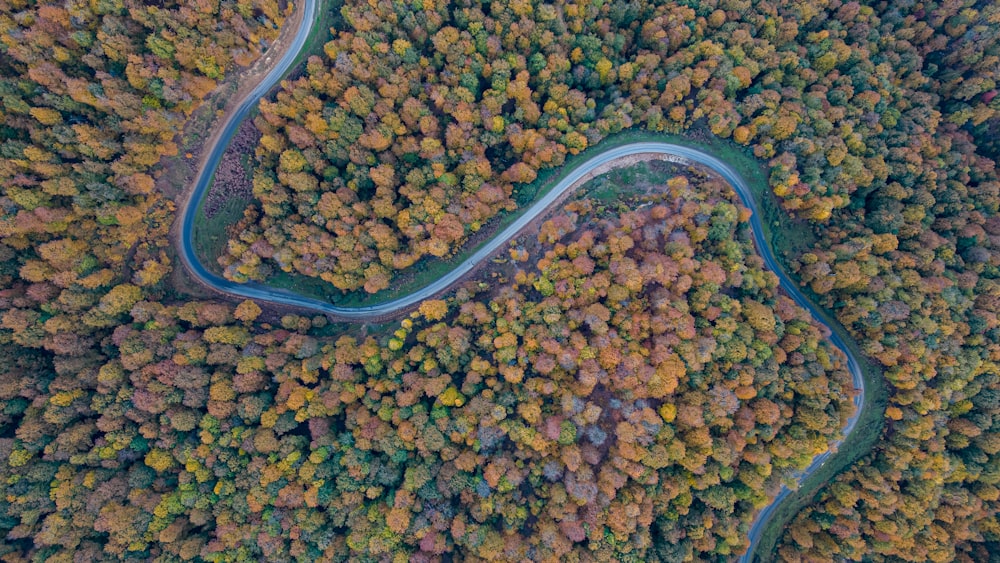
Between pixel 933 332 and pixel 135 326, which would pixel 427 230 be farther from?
pixel 933 332

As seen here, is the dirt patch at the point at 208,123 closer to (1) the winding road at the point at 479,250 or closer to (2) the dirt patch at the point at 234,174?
(1) the winding road at the point at 479,250

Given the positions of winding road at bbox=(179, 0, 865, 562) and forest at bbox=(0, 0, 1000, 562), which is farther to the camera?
winding road at bbox=(179, 0, 865, 562)

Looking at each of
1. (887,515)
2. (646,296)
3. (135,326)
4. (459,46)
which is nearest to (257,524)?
(135,326)

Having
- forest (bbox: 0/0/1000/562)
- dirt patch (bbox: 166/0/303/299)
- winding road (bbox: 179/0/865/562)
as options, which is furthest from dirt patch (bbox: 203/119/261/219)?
forest (bbox: 0/0/1000/562)

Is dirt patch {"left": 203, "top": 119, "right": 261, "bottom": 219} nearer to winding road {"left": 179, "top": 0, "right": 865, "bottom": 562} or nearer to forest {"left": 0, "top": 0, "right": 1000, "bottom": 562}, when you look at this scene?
winding road {"left": 179, "top": 0, "right": 865, "bottom": 562}

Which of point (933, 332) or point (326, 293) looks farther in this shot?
point (326, 293)

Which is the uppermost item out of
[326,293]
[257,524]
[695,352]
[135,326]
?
[695,352]

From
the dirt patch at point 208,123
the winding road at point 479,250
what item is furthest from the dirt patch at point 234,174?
the dirt patch at point 208,123
